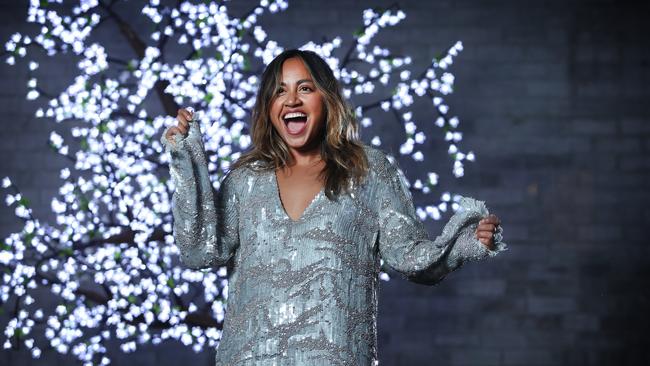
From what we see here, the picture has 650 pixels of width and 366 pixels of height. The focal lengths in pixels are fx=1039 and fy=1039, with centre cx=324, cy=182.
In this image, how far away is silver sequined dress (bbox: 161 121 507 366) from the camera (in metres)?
1.81

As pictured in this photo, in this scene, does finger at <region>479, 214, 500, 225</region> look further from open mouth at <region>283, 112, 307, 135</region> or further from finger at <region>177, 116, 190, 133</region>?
finger at <region>177, 116, 190, 133</region>

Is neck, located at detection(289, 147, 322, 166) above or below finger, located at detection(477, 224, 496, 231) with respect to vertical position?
above

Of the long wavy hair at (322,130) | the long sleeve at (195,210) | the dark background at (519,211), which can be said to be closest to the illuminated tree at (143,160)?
the dark background at (519,211)

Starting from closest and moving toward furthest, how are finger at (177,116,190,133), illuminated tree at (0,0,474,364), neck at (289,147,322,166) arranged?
finger at (177,116,190,133), neck at (289,147,322,166), illuminated tree at (0,0,474,364)

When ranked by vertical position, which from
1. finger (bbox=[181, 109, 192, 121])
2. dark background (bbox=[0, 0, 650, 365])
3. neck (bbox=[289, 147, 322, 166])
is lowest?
neck (bbox=[289, 147, 322, 166])

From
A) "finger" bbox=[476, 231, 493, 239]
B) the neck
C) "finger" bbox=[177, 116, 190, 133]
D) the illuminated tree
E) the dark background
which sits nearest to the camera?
"finger" bbox=[476, 231, 493, 239]

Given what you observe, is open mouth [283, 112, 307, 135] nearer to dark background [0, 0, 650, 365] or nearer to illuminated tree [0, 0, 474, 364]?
illuminated tree [0, 0, 474, 364]

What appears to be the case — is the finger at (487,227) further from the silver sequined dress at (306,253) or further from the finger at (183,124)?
the finger at (183,124)

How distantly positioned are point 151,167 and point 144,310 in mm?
508

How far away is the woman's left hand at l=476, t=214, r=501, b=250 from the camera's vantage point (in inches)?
69.6

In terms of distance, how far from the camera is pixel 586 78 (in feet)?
14.6

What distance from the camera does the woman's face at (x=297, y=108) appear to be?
196cm

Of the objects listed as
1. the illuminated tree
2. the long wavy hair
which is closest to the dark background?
the illuminated tree

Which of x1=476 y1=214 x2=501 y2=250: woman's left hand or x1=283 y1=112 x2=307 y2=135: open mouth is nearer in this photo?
x1=476 y1=214 x2=501 y2=250: woman's left hand
